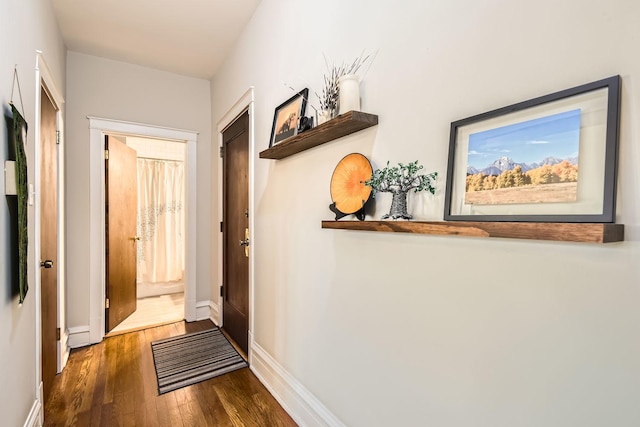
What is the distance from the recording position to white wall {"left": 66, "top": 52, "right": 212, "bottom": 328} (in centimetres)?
300

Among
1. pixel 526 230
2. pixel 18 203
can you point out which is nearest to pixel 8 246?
pixel 18 203

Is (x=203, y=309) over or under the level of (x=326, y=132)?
under

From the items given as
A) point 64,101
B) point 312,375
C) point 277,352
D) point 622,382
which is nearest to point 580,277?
point 622,382

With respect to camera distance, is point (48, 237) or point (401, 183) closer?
point (401, 183)

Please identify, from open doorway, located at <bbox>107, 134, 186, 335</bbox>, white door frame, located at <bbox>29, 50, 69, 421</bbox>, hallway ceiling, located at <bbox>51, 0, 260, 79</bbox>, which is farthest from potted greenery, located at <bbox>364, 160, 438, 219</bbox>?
open doorway, located at <bbox>107, 134, 186, 335</bbox>

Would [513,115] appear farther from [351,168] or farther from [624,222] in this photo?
[351,168]

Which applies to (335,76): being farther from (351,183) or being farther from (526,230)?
(526,230)

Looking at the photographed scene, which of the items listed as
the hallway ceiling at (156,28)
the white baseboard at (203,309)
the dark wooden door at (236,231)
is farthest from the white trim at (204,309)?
the hallway ceiling at (156,28)

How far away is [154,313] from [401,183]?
3842 millimetres

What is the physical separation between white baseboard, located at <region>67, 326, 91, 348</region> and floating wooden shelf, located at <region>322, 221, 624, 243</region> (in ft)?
10.9

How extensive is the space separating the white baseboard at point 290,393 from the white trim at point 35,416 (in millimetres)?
1285

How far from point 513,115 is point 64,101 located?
3582 mm

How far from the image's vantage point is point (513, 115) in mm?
869

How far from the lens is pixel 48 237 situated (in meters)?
2.23
